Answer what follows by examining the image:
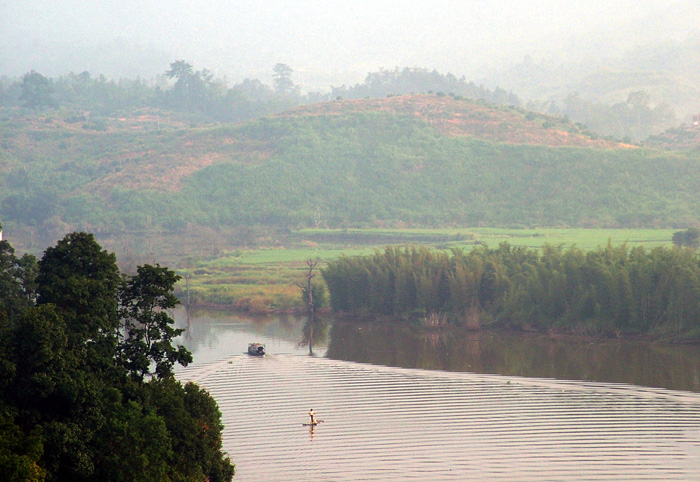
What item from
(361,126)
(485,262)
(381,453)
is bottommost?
(381,453)

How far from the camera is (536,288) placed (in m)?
48.3

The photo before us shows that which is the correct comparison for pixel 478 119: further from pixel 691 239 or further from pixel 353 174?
pixel 691 239

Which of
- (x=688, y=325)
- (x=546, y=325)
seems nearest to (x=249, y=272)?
(x=546, y=325)

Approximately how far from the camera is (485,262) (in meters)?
52.1

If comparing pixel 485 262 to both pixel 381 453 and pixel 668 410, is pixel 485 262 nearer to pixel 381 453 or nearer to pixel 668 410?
pixel 668 410

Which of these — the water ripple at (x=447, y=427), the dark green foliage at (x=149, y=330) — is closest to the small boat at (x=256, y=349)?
the water ripple at (x=447, y=427)

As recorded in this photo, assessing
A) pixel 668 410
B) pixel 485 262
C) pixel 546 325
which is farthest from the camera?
pixel 485 262

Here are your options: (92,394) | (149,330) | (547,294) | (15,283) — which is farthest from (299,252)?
(92,394)

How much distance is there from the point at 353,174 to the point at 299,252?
3741 centimetres

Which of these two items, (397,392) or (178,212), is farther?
(178,212)

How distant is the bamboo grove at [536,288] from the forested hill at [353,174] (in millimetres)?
49161

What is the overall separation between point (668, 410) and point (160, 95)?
17209 cm

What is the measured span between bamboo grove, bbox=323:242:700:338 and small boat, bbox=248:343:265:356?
11.7m

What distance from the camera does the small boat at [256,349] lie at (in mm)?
43281
